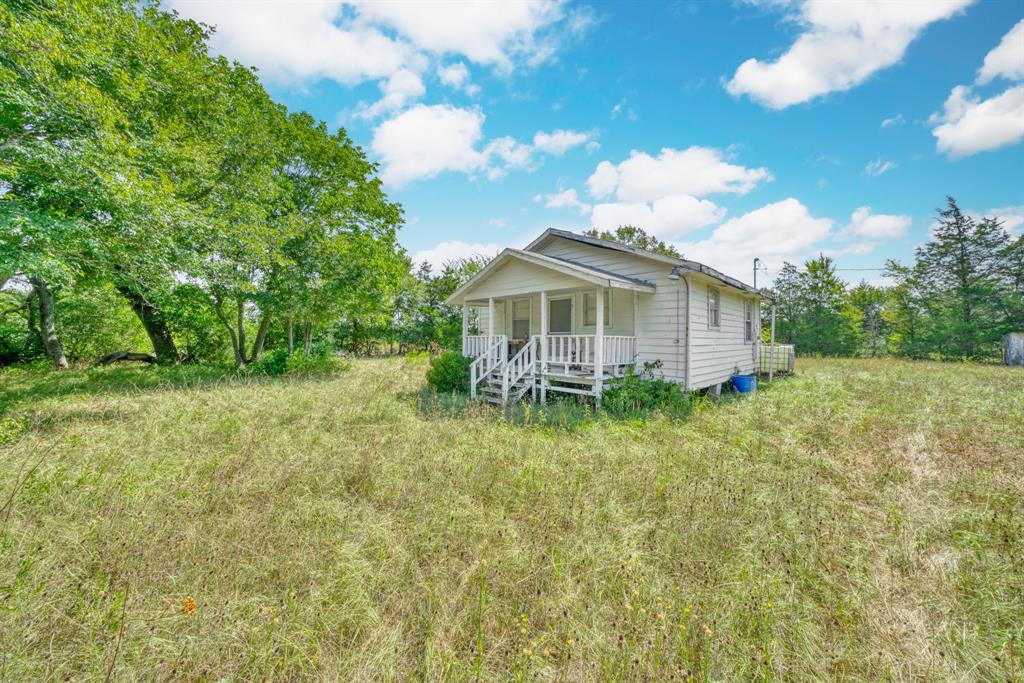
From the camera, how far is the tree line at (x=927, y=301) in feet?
66.7

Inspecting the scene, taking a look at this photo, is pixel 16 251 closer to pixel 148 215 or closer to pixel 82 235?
pixel 82 235

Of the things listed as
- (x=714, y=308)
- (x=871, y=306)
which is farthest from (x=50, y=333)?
(x=871, y=306)

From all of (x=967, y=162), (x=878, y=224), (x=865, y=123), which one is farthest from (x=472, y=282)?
(x=878, y=224)

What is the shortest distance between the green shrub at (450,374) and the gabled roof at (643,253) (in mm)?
4364

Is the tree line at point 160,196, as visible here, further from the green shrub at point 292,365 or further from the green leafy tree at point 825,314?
the green leafy tree at point 825,314

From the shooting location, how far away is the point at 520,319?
12.0 meters

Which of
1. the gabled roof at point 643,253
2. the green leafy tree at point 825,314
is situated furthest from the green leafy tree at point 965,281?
the gabled roof at point 643,253

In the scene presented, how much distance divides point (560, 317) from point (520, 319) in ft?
5.66

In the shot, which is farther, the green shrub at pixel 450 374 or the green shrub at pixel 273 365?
the green shrub at pixel 273 365

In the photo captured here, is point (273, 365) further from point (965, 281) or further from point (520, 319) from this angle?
point (965, 281)

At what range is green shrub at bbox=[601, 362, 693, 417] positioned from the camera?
7449 millimetres

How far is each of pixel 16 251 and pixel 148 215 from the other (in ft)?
6.11

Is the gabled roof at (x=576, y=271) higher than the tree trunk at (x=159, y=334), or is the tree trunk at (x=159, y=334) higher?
the gabled roof at (x=576, y=271)

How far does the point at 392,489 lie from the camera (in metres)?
3.96
